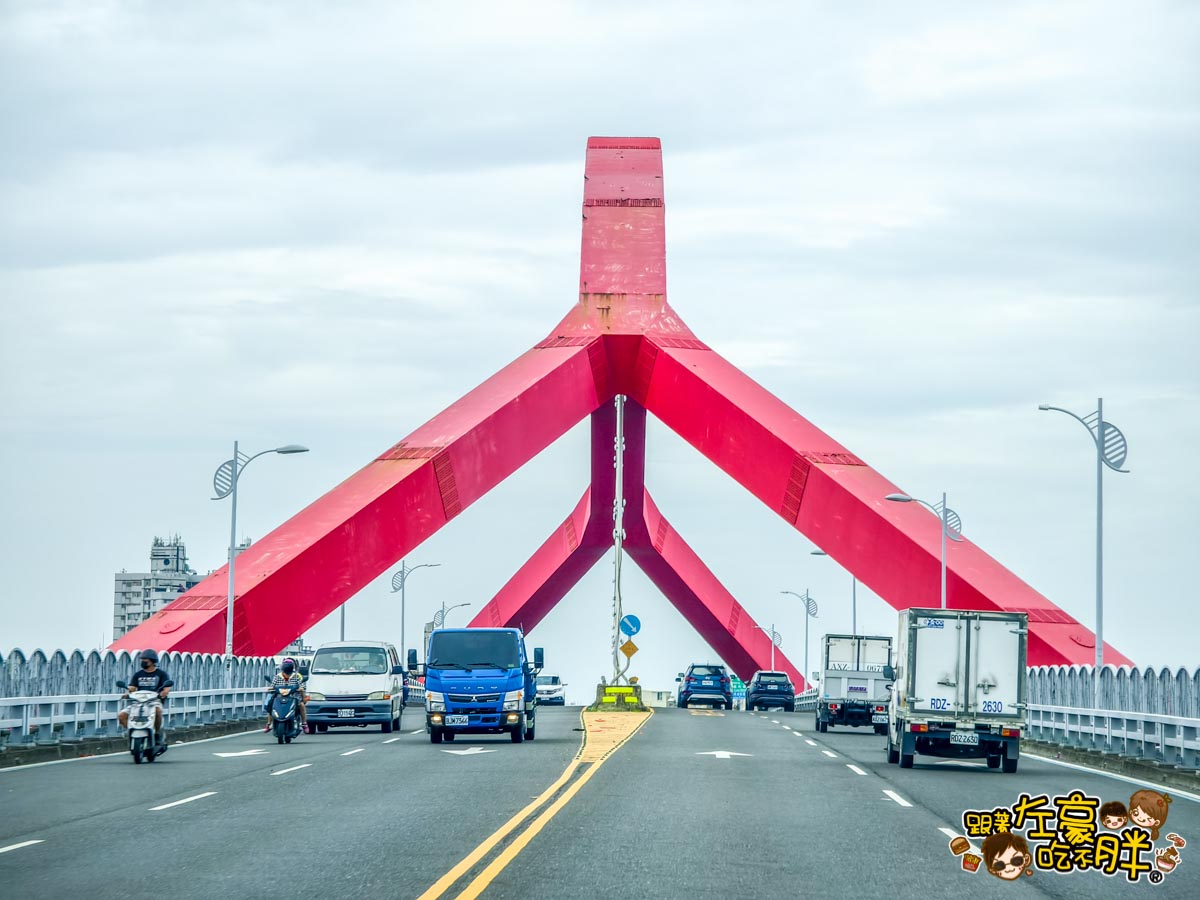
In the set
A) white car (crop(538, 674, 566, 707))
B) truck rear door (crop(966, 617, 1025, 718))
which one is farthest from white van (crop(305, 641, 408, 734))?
white car (crop(538, 674, 566, 707))

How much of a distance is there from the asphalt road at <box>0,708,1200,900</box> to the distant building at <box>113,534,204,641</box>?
Answer: 98.0 meters

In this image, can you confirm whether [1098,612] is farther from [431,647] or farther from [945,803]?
[945,803]

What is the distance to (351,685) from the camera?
106 feet

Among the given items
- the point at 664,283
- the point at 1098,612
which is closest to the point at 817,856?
the point at 1098,612

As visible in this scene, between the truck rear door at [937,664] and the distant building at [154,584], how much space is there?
98377mm

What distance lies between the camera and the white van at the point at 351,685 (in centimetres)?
3216

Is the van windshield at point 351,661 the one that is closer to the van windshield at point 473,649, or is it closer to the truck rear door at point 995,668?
the van windshield at point 473,649

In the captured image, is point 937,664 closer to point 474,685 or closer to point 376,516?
point 474,685

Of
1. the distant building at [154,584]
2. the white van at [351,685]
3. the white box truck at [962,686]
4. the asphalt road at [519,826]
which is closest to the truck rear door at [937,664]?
the white box truck at [962,686]

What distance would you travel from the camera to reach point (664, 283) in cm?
4912

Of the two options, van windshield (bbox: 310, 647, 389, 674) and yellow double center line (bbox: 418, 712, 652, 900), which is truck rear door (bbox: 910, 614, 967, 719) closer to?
yellow double center line (bbox: 418, 712, 652, 900)
